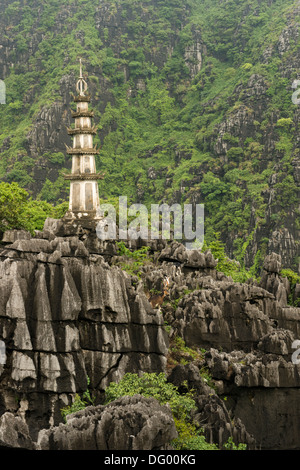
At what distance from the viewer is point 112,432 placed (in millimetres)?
19094

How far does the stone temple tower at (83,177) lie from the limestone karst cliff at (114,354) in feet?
39.3

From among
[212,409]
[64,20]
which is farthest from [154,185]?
[212,409]

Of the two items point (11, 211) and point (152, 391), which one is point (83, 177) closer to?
point (11, 211)

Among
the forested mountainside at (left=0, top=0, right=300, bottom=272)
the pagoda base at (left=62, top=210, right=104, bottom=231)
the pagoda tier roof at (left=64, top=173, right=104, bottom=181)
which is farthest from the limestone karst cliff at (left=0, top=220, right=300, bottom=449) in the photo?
the forested mountainside at (left=0, top=0, right=300, bottom=272)

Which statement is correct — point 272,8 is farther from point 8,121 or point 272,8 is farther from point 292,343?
point 292,343

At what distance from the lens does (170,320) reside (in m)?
31.5

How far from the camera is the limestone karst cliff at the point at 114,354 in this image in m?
20.9

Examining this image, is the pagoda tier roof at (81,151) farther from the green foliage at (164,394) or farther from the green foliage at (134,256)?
the green foliage at (164,394)

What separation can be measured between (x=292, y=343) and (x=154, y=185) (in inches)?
Result: 2888

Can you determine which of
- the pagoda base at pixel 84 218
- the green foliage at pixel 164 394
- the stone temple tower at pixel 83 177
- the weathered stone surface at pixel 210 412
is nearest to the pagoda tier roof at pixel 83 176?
the stone temple tower at pixel 83 177

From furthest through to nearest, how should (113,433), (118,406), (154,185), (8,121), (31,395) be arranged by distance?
Answer: (8,121), (154,185), (31,395), (118,406), (113,433)

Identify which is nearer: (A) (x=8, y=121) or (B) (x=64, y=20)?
(A) (x=8, y=121)

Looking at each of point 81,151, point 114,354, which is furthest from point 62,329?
point 81,151

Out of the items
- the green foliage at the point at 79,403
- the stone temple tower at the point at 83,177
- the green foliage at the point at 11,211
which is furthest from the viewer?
the stone temple tower at the point at 83,177
